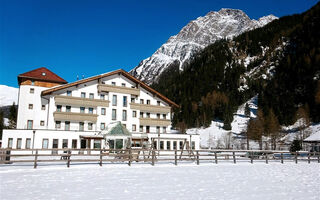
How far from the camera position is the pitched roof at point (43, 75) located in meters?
47.9

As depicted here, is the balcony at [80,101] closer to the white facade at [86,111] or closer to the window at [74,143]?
the white facade at [86,111]

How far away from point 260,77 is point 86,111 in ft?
381

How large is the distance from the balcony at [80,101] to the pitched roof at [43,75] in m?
9.08

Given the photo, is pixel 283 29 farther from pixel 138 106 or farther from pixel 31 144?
pixel 31 144

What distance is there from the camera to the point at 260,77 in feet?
467

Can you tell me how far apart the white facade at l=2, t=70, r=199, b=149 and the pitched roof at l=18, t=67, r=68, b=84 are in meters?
1.77

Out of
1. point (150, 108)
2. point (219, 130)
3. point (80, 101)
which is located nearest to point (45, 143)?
point (80, 101)

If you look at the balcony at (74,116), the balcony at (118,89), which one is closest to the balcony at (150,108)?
the balcony at (118,89)

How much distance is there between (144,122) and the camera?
4838cm

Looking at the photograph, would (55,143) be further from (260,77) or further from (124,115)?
(260,77)

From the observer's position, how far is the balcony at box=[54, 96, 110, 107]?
4270 centimetres

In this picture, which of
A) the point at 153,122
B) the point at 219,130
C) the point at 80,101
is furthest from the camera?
the point at 219,130

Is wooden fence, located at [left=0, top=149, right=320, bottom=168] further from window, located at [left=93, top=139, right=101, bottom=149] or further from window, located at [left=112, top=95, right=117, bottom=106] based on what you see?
window, located at [left=112, top=95, right=117, bottom=106]

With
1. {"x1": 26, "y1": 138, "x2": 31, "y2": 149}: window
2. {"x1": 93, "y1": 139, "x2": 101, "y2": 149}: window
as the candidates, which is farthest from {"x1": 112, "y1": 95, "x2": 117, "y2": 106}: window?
{"x1": 26, "y1": 138, "x2": 31, "y2": 149}: window
